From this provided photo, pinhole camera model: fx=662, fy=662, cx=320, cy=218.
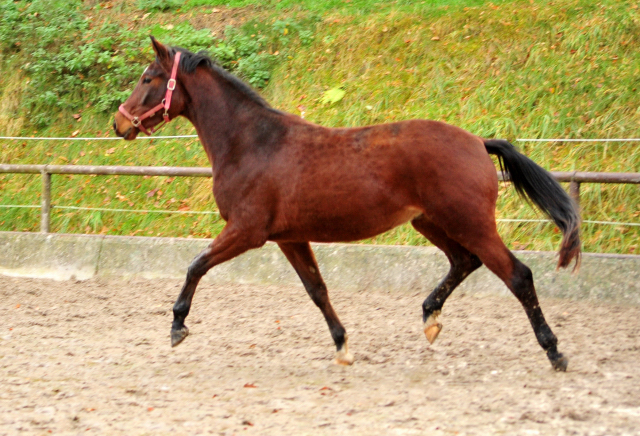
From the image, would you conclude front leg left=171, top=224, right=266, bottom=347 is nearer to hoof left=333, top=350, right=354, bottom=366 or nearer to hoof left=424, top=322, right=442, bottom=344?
hoof left=333, top=350, right=354, bottom=366

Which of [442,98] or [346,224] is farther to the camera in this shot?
[442,98]

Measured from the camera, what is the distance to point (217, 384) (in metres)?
3.76

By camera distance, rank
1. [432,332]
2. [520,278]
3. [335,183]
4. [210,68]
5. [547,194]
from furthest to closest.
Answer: [210,68], [432,332], [547,194], [335,183], [520,278]

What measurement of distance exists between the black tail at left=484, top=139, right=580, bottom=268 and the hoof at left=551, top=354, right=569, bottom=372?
0.53 meters

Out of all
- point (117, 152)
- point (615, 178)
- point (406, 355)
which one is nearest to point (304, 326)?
point (406, 355)

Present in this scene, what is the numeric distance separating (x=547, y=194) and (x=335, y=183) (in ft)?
4.23

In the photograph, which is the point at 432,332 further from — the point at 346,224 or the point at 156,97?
the point at 156,97

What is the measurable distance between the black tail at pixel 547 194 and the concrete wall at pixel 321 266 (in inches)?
59.2

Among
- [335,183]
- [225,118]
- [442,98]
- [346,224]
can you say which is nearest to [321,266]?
[225,118]

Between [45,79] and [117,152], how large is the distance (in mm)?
2358

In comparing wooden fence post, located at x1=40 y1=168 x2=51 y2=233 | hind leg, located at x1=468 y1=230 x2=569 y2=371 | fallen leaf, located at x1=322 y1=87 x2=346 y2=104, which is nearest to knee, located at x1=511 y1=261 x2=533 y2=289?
hind leg, located at x1=468 y1=230 x2=569 y2=371

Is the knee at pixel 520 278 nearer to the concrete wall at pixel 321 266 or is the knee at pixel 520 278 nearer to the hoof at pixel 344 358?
the hoof at pixel 344 358

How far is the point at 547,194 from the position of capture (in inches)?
157

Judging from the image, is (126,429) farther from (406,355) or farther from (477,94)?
(477,94)
